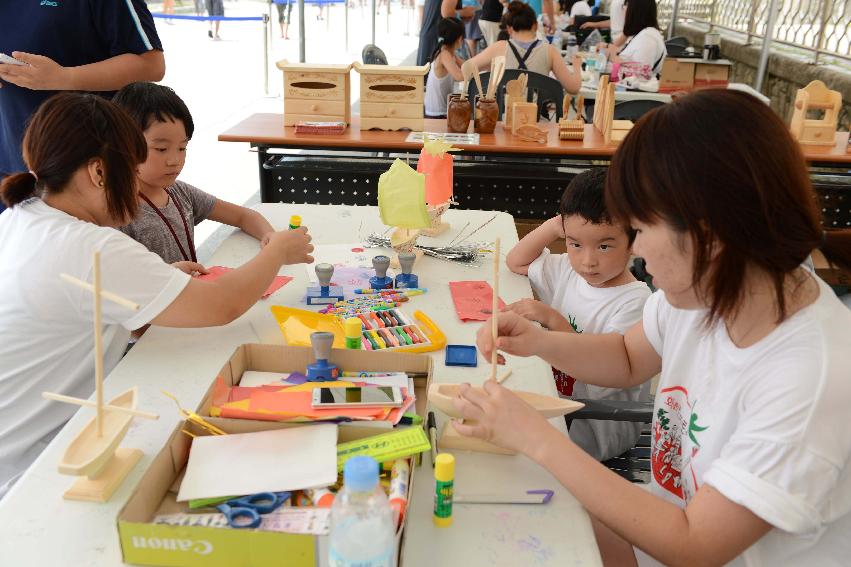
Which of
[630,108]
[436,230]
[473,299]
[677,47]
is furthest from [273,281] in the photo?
[677,47]

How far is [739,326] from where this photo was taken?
107cm

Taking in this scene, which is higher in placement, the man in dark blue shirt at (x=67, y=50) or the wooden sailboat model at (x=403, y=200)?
the man in dark blue shirt at (x=67, y=50)

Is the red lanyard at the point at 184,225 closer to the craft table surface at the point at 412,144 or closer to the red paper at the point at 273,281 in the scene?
the red paper at the point at 273,281

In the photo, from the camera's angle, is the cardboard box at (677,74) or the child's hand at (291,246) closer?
the child's hand at (291,246)

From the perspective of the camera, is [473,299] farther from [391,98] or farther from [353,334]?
[391,98]

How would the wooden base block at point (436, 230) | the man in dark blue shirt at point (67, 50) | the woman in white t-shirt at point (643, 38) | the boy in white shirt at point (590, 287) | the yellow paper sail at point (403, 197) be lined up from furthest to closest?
1. the woman in white t-shirt at point (643, 38)
2. the man in dark blue shirt at point (67, 50)
3. the wooden base block at point (436, 230)
4. the yellow paper sail at point (403, 197)
5. the boy in white shirt at point (590, 287)

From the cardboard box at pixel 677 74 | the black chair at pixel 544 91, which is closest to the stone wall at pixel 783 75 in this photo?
the cardboard box at pixel 677 74

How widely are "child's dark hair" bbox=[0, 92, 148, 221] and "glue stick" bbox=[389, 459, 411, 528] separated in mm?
836

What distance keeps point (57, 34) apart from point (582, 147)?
213 cm

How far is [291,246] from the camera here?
5.71 ft

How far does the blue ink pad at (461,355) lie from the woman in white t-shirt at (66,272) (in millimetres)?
449

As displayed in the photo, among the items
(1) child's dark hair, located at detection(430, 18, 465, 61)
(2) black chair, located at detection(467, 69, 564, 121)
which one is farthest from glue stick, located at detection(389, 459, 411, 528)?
(1) child's dark hair, located at detection(430, 18, 465, 61)

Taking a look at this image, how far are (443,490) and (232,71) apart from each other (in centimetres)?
842

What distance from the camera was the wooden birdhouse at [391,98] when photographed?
3402 millimetres
